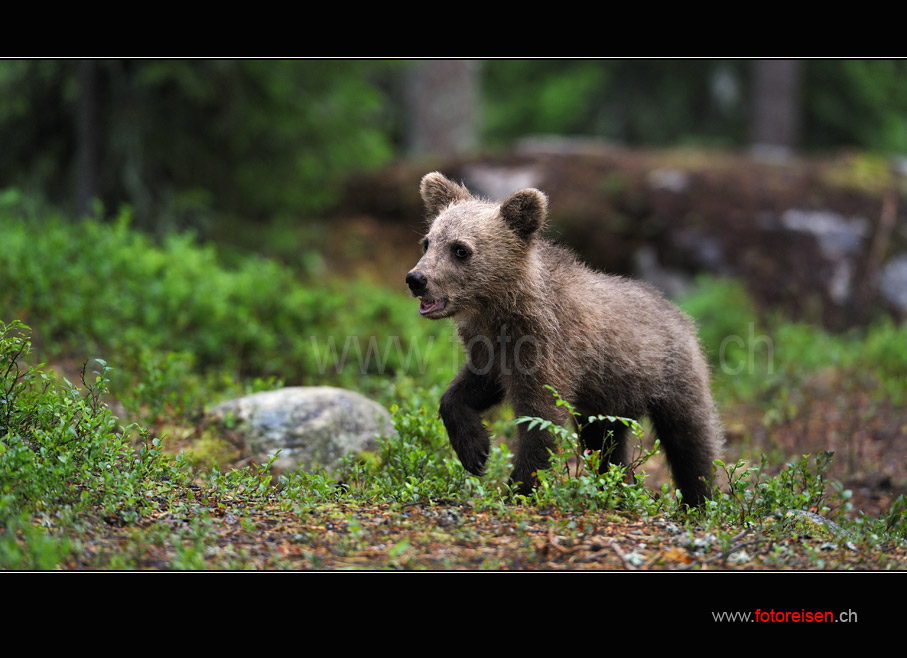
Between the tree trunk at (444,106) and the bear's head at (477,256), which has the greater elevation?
the tree trunk at (444,106)

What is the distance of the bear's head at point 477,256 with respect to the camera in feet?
18.9

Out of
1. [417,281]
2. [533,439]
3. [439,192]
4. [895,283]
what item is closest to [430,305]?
[417,281]

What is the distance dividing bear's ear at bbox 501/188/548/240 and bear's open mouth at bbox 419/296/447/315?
73cm

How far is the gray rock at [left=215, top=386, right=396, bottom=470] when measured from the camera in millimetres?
6797

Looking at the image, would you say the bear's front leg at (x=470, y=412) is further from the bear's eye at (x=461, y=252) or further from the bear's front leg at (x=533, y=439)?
the bear's eye at (x=461, y=252)

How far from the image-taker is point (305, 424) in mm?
6887

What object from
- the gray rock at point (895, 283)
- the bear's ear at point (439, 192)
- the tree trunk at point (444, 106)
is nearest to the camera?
the bear's ear at point (439, 192)

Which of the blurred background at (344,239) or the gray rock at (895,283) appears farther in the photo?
the gray rock at (895,283)

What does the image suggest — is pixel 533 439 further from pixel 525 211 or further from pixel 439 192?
pixel 439 192

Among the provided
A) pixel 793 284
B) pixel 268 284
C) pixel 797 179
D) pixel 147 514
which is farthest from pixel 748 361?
pixel 147 514

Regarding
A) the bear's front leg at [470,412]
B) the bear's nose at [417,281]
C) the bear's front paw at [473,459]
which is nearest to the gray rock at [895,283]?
the bear's front leg at [470,412]

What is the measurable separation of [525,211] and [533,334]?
0.82 m

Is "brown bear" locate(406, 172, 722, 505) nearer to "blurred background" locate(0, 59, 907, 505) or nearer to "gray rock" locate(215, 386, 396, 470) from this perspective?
"gray rock" locate(215, 386, 396, 470)

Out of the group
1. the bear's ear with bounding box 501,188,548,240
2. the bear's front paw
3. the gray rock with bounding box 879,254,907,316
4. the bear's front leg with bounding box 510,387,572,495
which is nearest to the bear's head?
the bear's ear with bounding box 501,188,548,240
